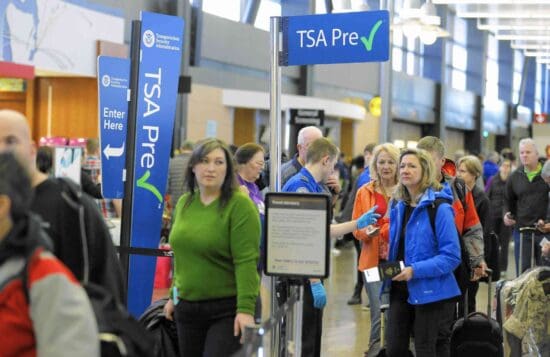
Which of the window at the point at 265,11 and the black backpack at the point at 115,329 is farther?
the window at the point at 265,11

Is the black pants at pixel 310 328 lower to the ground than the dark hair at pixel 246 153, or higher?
lower

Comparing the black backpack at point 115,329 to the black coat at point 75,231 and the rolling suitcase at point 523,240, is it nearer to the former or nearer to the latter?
the black coat at point 75,231

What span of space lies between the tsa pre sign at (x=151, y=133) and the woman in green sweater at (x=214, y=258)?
6.79 feet

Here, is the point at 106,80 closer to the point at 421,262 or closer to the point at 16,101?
the point at 421,262

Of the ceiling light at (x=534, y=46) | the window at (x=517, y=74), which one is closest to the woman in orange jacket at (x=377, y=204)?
the ceiling light at (x=534, y=46)

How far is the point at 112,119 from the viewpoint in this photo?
23.0 ft

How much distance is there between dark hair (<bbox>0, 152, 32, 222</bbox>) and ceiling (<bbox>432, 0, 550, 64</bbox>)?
68.6 ft

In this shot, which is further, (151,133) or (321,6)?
(321,6)

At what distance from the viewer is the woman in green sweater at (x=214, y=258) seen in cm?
453

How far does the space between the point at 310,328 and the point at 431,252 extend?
1.20 meters

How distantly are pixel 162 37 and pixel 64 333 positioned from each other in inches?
175

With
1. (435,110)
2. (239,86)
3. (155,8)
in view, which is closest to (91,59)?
(155,8)

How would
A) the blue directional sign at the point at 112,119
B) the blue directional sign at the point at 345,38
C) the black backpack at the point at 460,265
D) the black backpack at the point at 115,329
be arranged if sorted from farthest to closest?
the blue directional sign at the point at 112,119, the black backpack at the point at 460,265, the blue directional sign at the point at 345,38, the black backpack at the point at 115,329

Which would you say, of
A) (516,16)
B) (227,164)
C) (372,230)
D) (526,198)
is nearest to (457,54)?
(516,16)
